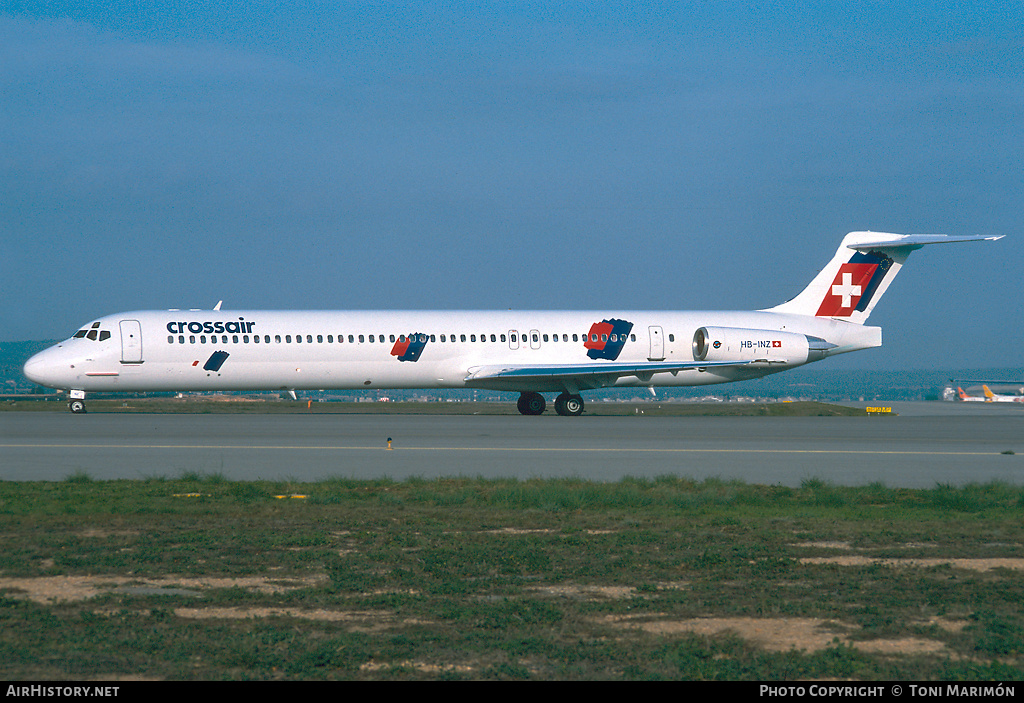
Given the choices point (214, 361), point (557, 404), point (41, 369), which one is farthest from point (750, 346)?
point (41, 369)

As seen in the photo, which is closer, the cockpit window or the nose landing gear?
the cockpit window

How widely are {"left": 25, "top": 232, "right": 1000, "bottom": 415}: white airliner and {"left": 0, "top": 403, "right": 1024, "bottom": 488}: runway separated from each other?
6.97 ft

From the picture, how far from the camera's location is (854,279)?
41.5 meters

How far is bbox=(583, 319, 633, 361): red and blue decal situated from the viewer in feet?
127

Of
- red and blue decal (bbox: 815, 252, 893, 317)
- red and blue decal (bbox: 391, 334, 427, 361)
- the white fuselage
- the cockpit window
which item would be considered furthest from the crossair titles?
red and blue decal (bbox: 815, 252, 893, 317)

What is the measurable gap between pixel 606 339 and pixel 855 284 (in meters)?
11.4

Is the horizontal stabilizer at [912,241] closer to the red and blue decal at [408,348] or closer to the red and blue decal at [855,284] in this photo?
the red and blue decal at [855,284]

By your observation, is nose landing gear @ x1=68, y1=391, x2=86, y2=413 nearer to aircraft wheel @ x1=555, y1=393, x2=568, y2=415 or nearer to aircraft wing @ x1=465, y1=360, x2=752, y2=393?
aircraft wing @ x1=465, y1=360, x2=752, y2=393

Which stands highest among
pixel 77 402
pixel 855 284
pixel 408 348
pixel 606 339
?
pixel 855 284

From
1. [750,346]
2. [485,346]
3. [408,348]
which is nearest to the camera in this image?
[408,348]

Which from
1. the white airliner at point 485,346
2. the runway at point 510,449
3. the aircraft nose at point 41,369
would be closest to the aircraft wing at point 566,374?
the white airliner at point 485,346

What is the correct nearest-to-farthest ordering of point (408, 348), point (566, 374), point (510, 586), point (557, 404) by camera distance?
point (510, 586)
point (408, 348)
point (566, 374)
point (557, 404)

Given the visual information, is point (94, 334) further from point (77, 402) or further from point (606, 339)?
point (606, 339)
